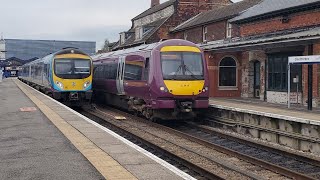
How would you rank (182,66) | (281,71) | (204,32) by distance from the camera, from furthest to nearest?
Result: (204,32) < (281,71) < (182,66)

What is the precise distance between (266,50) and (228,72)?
417 cm

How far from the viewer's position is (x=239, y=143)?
13.5 m

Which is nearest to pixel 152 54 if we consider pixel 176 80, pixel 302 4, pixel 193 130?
pixel 176 80

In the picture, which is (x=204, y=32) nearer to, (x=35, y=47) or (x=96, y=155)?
(x=96, y=155)

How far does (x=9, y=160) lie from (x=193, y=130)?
9.76 meters

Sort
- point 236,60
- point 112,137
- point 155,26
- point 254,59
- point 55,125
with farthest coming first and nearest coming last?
point 155,26 → point 236,60 → point 254,59 → point 55,125 → point 112,137

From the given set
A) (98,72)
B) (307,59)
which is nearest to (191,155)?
(307,59)

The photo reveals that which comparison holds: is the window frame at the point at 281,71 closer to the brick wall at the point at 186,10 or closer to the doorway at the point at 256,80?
the doorway at the point at 256,80

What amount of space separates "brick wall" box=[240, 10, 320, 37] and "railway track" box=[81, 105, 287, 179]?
948cm

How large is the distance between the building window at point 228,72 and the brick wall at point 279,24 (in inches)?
77.8

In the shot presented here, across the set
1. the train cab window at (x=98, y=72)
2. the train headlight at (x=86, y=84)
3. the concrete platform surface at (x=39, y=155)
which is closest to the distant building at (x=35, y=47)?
the train cab window at (x=98, y=72)

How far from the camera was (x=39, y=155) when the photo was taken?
820cm

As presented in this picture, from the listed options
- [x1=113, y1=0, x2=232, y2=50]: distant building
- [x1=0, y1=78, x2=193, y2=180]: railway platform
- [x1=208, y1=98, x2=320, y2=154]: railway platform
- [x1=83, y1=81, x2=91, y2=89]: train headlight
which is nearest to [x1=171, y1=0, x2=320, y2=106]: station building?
[x1=208, y1=98, x2=320, y2=154]: railway platform

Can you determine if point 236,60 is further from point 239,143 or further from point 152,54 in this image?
point 239,143
